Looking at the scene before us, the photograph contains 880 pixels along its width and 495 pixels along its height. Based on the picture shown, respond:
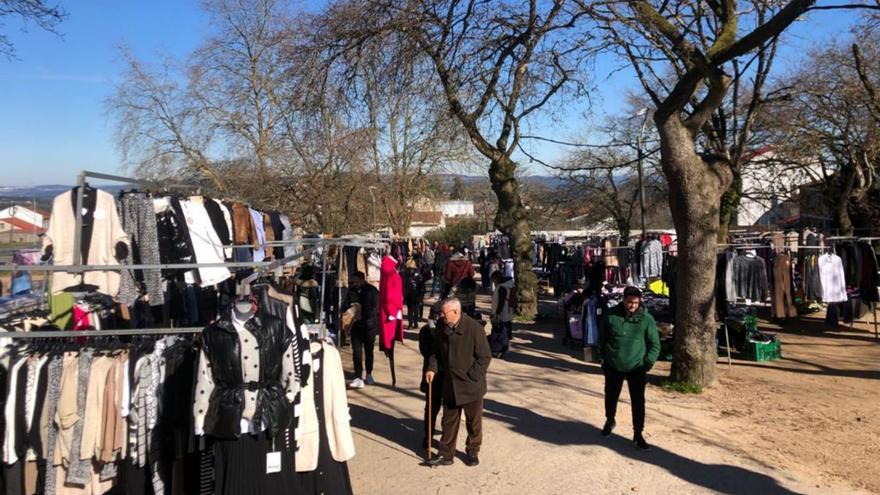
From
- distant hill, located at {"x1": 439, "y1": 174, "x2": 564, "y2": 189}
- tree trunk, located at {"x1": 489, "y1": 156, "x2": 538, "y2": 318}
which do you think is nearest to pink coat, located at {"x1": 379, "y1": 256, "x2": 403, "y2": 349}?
tree trunk, located at {"x1": 489, "y1": 156, "x2": 538, "y2": 318}

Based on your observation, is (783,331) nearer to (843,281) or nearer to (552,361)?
(843,281)

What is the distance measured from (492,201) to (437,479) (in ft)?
182

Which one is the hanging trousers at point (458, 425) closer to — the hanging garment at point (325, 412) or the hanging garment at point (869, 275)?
the hanging garment at point (325, 412)

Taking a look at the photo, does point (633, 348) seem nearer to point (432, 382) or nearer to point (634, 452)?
point (634, 452)

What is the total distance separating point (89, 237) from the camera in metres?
5.45

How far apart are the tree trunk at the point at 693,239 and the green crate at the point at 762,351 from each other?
236cm

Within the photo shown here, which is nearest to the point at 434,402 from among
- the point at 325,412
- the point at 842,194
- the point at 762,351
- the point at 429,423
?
the point at 429,423

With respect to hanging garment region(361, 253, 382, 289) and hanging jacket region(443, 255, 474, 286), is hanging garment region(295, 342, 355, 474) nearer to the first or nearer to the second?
hanging garment region(361, 253, 382, 289)

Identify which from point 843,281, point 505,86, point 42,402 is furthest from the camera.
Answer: point 505,86

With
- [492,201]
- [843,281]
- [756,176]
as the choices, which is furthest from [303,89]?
[492,201]

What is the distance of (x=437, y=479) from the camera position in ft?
19.0

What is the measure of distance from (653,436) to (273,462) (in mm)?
4238

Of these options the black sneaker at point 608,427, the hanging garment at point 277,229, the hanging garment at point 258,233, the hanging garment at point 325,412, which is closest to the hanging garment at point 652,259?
the hanging garment at point 277,229

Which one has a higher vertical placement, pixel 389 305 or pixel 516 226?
pixel 516 226
